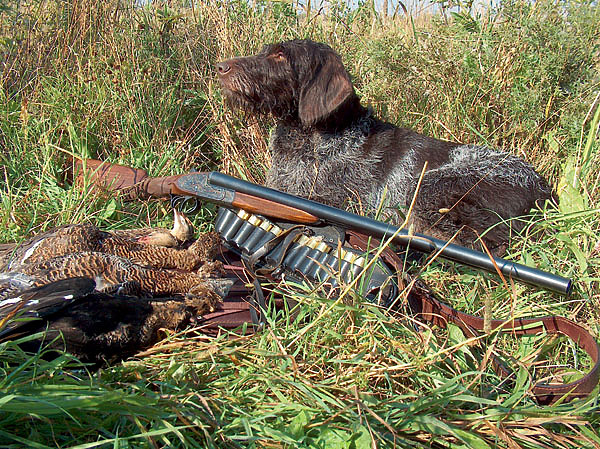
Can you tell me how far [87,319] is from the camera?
224 cm

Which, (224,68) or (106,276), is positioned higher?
(224,68)

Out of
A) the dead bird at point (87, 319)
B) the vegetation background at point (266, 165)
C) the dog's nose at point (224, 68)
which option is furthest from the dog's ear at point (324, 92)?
the dead bird at point (87, 319)

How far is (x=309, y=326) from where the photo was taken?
223cm

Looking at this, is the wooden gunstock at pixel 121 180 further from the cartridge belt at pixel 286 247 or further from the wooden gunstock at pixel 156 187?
the cartridge belt at pixel 286 247

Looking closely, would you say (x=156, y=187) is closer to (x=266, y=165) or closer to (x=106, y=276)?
(x=106, y=276)

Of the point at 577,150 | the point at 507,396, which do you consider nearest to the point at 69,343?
the point at 507,396

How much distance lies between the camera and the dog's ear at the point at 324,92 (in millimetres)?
4270

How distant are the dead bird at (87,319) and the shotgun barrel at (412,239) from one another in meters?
1.11

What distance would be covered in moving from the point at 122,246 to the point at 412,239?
1.79 m

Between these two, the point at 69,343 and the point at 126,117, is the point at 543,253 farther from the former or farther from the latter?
the point at 126,117

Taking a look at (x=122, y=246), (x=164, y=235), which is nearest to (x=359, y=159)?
(x=164, y=235)

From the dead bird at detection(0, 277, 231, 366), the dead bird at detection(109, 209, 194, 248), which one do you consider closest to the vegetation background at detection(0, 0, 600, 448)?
the dead bird at detection(0, 277, 231, 366)

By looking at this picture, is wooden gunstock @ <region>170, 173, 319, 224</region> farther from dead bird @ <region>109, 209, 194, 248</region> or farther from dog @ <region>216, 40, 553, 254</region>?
dog @ <region>216, 40, 553, 254</region>

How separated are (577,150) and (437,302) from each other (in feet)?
7.26
